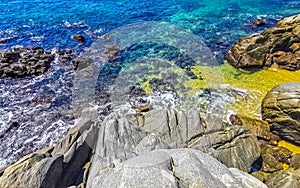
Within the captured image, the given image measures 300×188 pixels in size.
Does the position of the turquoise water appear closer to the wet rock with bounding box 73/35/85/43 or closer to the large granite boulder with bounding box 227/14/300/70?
the wet rock with bounding box 73/35/85/43

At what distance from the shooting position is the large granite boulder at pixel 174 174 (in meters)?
7.34

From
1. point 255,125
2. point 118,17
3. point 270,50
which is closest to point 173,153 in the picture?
point 255,125

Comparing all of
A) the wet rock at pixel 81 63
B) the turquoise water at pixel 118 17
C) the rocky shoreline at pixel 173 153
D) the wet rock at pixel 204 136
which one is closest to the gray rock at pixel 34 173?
the rocky shoreline at pixel 173 153

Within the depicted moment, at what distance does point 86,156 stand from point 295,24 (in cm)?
1964

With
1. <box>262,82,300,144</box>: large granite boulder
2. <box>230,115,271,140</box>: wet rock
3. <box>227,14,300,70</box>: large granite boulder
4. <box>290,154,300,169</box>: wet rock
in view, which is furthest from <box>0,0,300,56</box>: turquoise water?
<box>290,154,300,169</box>: wet rock

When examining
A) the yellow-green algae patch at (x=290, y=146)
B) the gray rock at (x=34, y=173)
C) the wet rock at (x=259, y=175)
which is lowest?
the yellow-green algae patch at (x=290, y=146)

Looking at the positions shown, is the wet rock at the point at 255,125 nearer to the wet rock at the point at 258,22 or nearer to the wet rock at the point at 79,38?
the wet rock at the point at 258,22

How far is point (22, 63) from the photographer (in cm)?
2189

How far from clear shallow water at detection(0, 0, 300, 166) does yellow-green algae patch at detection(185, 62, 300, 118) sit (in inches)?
78.1

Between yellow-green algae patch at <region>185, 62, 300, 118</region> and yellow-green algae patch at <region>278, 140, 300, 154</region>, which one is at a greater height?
yellow-green algae patch at <region>185, 62, 300, 118</region>

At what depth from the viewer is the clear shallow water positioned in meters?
16.1

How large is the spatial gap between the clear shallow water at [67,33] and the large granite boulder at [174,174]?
831 centimetres

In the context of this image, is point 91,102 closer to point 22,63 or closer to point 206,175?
point 22,63

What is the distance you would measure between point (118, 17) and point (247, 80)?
17.4 metres
